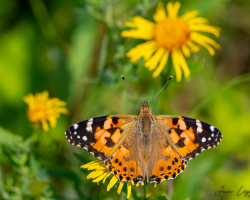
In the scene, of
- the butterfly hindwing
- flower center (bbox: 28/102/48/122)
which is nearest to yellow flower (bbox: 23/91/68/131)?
flower center (bbox: 28/102/48/122)

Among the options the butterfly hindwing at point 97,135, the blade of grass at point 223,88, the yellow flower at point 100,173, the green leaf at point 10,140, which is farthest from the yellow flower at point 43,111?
the blade of grass at point 223,88

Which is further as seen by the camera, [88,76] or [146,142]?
[88,76]

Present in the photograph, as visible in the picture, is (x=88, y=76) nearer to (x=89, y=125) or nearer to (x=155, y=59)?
(x=155, y=59)

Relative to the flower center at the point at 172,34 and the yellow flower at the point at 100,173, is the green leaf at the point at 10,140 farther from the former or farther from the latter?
the flower center at the point at 172,34

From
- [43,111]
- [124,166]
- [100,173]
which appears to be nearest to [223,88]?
[124,166]

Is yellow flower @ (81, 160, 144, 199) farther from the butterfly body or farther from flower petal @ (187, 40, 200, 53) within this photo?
flower petal @ (187, 40, 200, 53)

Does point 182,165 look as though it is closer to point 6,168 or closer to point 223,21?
point 6,168
